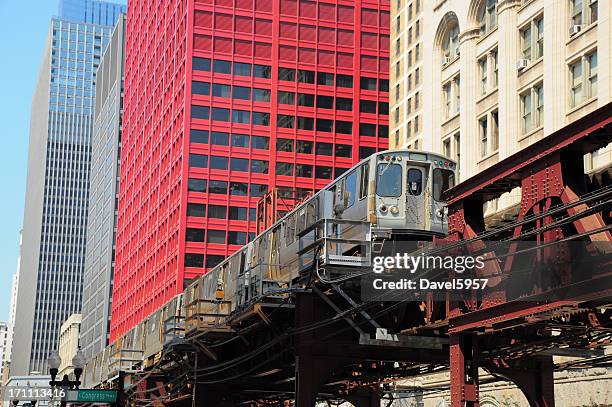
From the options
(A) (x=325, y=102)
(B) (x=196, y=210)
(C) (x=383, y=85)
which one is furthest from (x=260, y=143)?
(C) (x=383, y=85)

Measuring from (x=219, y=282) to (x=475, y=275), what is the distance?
20208mm

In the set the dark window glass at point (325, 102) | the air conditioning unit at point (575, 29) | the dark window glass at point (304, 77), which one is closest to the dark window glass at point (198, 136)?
the dark window glass at point (304, 77)

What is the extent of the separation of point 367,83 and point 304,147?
11219mm

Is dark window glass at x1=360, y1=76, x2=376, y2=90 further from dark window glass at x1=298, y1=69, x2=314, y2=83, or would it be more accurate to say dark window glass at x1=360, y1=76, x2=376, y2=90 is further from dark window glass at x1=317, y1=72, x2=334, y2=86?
dark window glass at x1=298, y1=69, x2=314, y2=83

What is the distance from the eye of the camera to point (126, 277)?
144 metres

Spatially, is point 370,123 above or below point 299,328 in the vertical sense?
above

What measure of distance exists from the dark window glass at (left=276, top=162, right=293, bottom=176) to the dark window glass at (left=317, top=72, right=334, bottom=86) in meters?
10.7

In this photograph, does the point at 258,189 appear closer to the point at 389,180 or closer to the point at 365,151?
the point at 365,151

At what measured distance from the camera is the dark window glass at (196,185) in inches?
4449

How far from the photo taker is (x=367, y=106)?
395 ft

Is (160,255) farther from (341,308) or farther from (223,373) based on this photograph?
(341,308)

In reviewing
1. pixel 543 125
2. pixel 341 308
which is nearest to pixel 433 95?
pixel 543 125

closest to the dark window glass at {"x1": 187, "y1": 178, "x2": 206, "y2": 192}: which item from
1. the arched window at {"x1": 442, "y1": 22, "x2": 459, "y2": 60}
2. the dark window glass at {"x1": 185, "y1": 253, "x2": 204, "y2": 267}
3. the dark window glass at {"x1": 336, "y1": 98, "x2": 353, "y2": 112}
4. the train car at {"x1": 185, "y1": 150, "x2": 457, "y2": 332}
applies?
the dark window glass at {"x1": 185, "y1": 253, "x2": 204, "y2": 267}

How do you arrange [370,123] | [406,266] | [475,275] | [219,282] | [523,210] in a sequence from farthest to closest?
[370,123] → [219,282] → [406,266] → [475,275] → [523,210]
